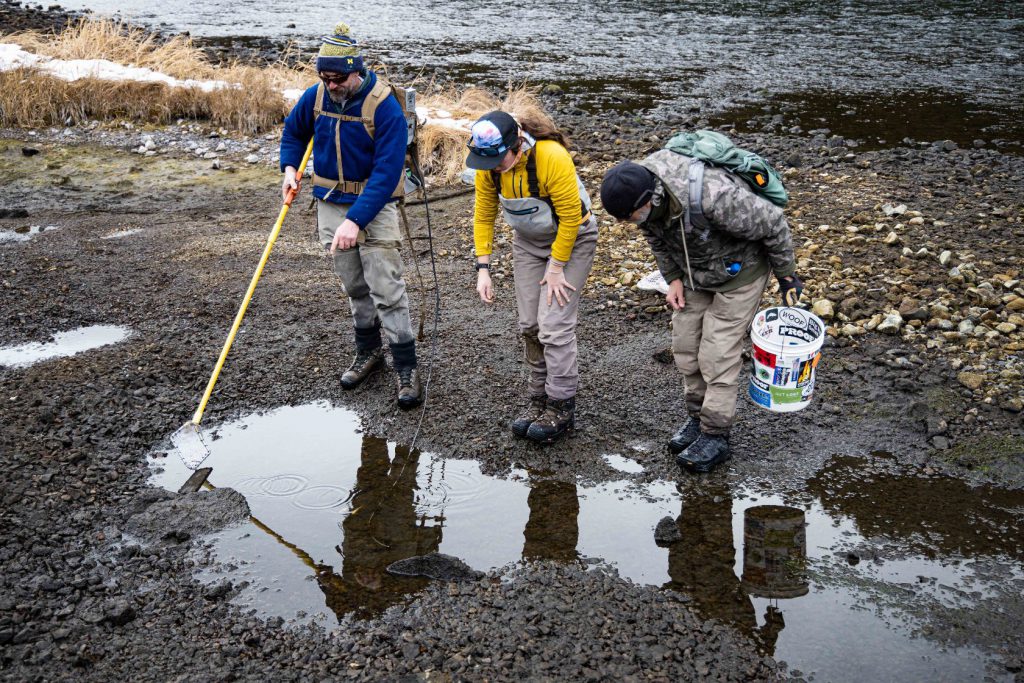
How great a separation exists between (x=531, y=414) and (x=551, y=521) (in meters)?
0.89

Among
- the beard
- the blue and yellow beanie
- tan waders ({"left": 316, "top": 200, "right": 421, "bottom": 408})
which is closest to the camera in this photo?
the blue and yellow beanie

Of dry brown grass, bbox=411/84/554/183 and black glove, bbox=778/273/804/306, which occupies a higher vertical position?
black glove, bbox=778/273/804/306

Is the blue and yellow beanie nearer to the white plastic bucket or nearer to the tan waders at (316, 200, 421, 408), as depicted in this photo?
the tan waders at (316, 200, 421, 408)

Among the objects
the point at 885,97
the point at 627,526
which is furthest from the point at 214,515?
the point at 885,97

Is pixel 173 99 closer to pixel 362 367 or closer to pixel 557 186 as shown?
pixel 362 367

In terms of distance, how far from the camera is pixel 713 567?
13.9ft

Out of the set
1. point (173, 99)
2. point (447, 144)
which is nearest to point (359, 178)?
point (447, 144)

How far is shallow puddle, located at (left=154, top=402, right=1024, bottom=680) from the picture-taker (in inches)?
149

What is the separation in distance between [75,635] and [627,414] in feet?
10.7

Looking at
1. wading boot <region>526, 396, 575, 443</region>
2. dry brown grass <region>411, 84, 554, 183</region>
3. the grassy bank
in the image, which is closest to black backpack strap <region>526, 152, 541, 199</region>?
wading boot <region>526, 396, 575, 443</region>

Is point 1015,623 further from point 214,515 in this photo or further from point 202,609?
point 214,515

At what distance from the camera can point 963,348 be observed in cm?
585

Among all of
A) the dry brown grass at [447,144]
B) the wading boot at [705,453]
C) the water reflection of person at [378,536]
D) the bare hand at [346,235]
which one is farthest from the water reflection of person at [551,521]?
the dry brown grass at [447,144]

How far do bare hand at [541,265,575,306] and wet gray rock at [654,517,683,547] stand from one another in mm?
1312
